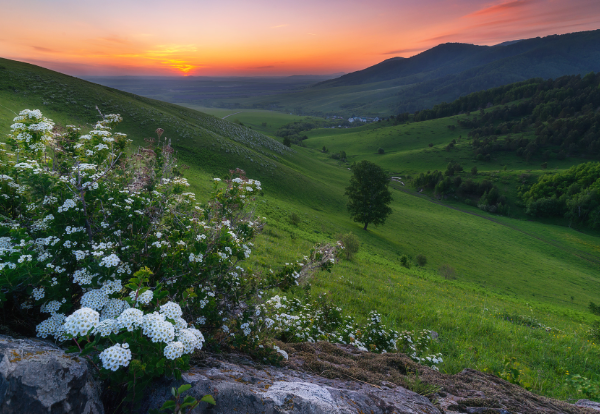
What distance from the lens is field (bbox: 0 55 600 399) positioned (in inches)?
373

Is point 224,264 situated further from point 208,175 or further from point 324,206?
point 324,206

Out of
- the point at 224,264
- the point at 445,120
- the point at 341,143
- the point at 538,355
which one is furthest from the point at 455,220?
the point at 445,120

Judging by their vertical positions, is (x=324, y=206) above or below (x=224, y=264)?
below

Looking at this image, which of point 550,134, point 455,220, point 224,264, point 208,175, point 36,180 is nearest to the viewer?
point 36,180

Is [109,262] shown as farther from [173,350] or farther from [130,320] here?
[173,350]

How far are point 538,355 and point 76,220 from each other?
13022 mm

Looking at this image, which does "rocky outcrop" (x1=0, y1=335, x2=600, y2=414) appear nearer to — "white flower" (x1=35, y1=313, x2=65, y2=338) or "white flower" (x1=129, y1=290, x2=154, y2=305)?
"white flower" (x1=35, y1=313, x2=65, y2=338)

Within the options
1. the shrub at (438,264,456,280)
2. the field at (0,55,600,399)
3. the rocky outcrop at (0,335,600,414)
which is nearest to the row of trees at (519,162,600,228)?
the field at (0,55,600,399)

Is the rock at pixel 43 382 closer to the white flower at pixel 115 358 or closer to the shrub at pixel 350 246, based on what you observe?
the white flower at pixel 115 358

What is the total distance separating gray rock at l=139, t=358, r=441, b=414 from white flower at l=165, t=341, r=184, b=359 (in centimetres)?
70

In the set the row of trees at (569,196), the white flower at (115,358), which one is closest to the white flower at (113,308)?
the white flower at (115,358)

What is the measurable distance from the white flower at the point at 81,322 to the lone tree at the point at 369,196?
4112 cm

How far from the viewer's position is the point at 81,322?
2305mm

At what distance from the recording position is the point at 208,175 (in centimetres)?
3475
